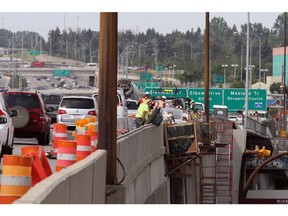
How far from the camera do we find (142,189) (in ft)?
69.2

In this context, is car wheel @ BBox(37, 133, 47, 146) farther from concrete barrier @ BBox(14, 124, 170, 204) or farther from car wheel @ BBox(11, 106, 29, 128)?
concrete barrier @ BBox(14, 124, 170, 204)

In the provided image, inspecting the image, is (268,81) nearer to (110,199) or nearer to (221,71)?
(221,71)

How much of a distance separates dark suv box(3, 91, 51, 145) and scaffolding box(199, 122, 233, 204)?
→ 7714 millimetres

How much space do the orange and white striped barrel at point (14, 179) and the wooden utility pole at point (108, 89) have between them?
13.8ft

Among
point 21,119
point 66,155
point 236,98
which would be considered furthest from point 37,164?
point 236,98

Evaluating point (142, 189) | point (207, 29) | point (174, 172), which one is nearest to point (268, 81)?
point (207, 29)

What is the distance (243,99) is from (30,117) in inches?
1624

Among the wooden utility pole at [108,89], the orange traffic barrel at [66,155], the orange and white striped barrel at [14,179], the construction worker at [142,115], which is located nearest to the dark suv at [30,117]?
the construction worker at [142,115]

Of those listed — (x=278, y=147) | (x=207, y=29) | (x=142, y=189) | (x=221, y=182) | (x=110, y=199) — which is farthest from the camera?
(x=278, y=147)

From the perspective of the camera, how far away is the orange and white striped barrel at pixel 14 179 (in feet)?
38.8

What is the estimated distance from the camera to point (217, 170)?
45.8 m

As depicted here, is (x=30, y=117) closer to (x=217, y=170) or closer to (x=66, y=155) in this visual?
(x=217, y=170)

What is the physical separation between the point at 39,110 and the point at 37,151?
18643 millimetres
